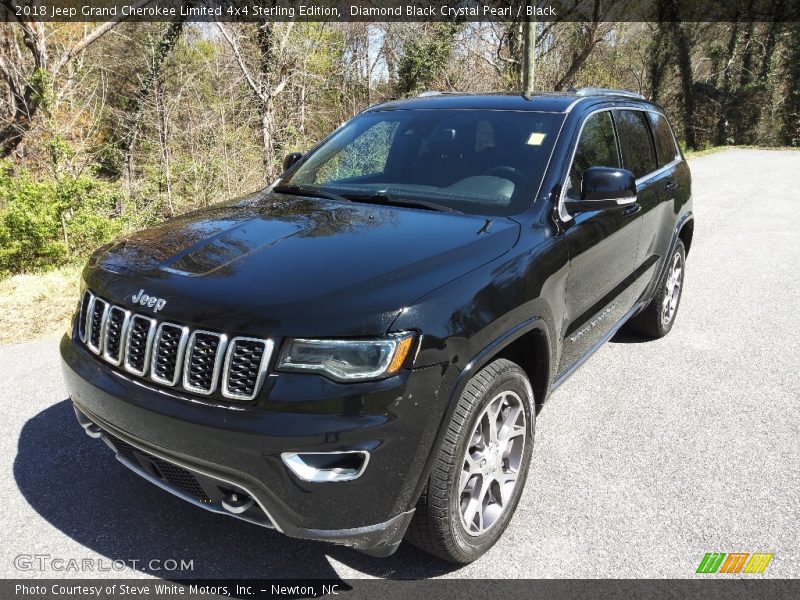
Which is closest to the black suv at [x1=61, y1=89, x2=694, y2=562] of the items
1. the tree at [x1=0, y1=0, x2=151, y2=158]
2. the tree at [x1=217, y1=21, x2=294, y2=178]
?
the tree at [x1=0, y1=0, x2=151, y2=158]

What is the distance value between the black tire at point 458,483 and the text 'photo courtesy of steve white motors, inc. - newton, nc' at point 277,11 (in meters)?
19.0

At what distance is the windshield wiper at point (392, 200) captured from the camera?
10.5 feet

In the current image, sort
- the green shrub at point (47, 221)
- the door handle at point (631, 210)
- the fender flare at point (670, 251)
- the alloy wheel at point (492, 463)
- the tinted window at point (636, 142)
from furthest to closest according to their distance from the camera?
the green shrub at point (47, 221), the fender flare at point (670, 251), the tinted window at point (636, 142), the door handle at point (631, 210), the alloy wheel at point (492, 463)

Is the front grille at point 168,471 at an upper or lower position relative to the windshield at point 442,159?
lower

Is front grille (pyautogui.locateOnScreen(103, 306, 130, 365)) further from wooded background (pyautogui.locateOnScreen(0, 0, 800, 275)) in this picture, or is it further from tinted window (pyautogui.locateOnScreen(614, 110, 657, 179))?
Result: wooded background (pyautogui.locateOnScreen(0, 0, 800, 275))

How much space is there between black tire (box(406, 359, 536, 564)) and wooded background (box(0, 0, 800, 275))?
6310mm

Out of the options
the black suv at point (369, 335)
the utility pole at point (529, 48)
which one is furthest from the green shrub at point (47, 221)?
the utility pole at point (529, 48)

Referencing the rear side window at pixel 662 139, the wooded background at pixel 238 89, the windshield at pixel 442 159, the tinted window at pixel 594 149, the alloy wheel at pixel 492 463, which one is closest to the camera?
the alloy wheel at pixel 492 463

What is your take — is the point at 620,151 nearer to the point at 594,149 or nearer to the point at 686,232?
the point at 594,149

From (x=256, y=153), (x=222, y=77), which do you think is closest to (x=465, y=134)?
(x=256, y=153)

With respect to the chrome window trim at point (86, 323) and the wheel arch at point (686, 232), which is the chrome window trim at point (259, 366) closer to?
the chrome window trim at point (86, 323)

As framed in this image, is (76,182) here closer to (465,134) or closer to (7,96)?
(465,134)

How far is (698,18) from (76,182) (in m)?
38.4

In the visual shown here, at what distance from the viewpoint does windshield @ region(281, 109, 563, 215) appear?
3.31m
